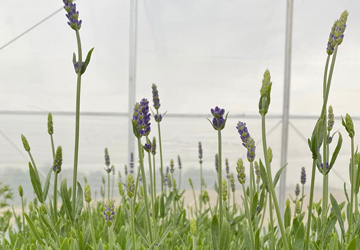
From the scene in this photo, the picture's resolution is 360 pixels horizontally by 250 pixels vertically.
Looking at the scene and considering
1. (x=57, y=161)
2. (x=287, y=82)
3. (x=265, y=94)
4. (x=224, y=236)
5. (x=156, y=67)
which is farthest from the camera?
(x=156, y=67)

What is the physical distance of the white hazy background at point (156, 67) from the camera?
11.3 ft

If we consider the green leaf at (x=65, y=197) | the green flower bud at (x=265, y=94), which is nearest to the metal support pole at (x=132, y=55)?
the green leaf at (x=65, y=197)

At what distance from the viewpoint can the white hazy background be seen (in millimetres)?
3455

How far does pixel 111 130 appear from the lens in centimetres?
350

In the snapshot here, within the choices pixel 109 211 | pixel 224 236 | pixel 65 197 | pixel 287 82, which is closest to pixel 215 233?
pixel 224 236

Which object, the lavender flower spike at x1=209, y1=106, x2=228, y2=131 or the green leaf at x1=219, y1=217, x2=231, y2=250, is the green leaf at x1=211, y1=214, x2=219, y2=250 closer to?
the green leaf at x1=219, y1=217, x2=231, y2=250

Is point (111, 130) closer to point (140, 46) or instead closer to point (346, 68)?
point (140, 46)

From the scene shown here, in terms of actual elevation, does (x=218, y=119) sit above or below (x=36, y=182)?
above

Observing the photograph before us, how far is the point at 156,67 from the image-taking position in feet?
11.4

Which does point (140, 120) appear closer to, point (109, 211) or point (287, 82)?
point (109, 211)

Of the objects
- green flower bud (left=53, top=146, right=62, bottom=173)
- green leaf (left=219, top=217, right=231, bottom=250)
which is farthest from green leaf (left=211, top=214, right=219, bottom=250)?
green flower bud (left=53, top=146, right=62, bottom=173)

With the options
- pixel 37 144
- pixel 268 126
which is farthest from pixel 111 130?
pixel 268 126

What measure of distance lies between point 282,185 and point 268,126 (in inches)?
20.6

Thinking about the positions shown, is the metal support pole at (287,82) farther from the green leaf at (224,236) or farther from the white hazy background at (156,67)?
the green leaf at (224,236)
